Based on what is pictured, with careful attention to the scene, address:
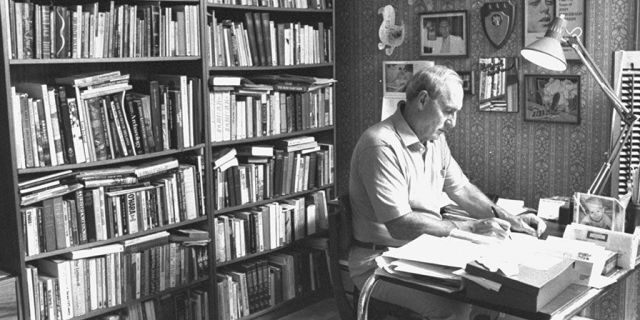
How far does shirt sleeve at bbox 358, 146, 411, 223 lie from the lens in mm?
2836

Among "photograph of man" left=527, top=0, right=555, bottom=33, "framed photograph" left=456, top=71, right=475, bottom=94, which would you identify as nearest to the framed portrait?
"photograph of man" left=527, top=0, right=555, bottom=33

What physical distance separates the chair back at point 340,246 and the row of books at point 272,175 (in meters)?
0.95

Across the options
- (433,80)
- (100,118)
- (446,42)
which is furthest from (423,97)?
(100,118)

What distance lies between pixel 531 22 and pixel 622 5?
422 mm

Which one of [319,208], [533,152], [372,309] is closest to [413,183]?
[372,309]

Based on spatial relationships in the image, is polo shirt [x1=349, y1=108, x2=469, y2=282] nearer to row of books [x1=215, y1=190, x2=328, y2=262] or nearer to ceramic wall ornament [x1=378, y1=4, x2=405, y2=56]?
row of books [x1=215, y1=190, x2=328, y2=262]

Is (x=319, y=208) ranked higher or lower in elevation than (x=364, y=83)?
lower

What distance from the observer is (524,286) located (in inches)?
76.8

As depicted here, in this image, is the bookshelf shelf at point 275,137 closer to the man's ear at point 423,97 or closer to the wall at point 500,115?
the wall at point 500,115

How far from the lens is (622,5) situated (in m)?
3.30

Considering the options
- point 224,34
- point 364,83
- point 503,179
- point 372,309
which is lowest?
point 372,309

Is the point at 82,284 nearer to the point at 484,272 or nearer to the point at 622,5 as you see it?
the point at 484,272

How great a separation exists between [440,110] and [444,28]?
106cm

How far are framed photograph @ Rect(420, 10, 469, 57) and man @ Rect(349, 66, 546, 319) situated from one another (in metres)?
0.83
